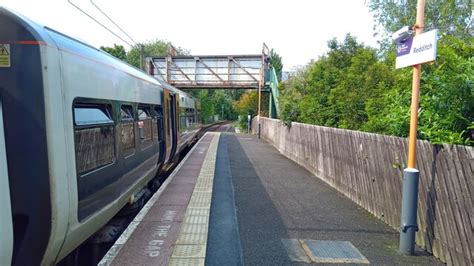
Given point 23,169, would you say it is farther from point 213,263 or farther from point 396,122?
point 396,122

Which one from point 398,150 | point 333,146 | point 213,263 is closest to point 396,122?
point 398,150

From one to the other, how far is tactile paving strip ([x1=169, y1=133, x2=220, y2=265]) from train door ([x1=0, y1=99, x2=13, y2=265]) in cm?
171

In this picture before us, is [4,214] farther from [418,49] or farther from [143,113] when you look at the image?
[418,49]

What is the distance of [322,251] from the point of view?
455 centimetres

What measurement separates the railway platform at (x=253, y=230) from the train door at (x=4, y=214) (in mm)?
1449

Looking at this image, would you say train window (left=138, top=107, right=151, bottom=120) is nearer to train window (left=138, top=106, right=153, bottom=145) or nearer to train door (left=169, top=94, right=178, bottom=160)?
train window (left=138, top=106, right=153, bottom=145)

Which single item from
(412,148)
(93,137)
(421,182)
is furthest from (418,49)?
(93,137)

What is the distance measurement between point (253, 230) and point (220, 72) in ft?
77.1

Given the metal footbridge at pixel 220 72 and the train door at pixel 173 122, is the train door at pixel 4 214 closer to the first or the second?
the train door at pixel 173 122

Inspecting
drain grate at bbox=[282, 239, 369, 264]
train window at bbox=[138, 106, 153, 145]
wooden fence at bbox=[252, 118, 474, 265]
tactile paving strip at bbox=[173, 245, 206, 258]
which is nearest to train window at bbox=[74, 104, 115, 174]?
tactile paving strip at bbox=[173, 245, 206, 258]

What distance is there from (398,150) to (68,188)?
15.0 feet

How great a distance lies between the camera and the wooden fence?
12.7 feet

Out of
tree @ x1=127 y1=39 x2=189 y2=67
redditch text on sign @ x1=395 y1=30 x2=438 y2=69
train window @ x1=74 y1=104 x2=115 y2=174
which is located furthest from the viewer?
tree @ x1=127 y1=39 x2=189 y2=67

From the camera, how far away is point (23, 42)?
2.69 meters
